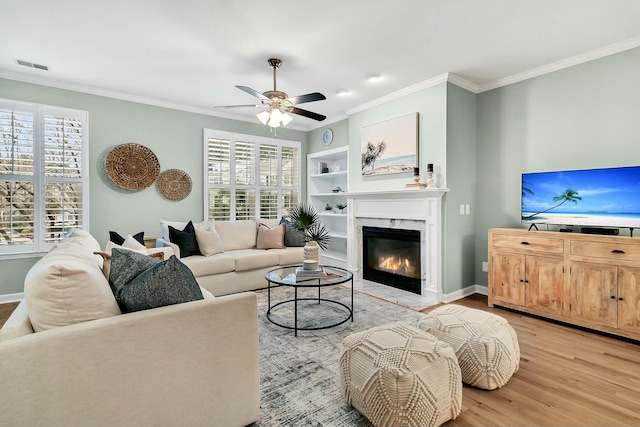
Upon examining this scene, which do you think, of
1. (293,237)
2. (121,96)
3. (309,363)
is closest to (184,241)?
(293,237)

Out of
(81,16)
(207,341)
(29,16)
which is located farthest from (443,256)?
(29,16)

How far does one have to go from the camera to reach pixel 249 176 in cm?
548

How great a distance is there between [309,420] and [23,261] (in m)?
4.18

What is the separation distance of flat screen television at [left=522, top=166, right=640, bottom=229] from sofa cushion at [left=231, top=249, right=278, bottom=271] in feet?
10.4

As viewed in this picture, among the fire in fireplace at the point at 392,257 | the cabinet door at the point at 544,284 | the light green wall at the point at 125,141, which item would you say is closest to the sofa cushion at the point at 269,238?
the light green wall at the point at 125,141

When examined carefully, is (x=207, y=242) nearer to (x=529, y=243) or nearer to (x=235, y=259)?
(x=235, y=259)

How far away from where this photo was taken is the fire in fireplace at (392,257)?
404cm

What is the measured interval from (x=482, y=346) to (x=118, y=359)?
200 centimetres

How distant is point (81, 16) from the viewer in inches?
98.1

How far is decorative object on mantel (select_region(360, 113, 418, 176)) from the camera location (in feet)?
13.1

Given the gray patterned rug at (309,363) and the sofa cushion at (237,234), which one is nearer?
the gray patterned rug at (309,363)

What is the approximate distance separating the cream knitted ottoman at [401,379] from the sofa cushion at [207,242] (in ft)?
9.19

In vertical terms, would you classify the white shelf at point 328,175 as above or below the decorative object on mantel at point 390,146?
below

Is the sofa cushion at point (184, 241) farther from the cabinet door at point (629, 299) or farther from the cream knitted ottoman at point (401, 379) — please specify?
the cabinet door at point (629, 299)
